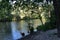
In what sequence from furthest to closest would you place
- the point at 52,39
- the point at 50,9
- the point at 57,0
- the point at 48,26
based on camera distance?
the point at 50,9 → the point at 48,26 → the point at 52,39 → the point at 57,0

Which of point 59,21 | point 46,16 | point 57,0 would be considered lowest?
point 46,16

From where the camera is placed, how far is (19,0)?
39.9 ft

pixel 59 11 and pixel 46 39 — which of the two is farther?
pixel 46 39

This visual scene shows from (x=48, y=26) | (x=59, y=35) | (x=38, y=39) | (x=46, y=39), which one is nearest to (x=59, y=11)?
(x=59, y=35)

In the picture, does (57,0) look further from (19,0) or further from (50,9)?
(50,9)

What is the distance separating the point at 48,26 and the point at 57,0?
21.3 feet

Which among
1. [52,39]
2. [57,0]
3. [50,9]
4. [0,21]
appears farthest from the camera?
[0,21]

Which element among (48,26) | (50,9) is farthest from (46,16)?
(48,26)

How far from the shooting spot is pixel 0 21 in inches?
1978

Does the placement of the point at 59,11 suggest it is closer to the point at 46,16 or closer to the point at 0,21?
the point at 46,16

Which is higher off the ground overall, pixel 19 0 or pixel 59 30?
pixel 19 0

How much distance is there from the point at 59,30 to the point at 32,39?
3.22m

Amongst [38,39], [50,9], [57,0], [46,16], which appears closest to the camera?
[57,0]

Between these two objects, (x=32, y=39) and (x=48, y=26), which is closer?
(x=32, y=39)
